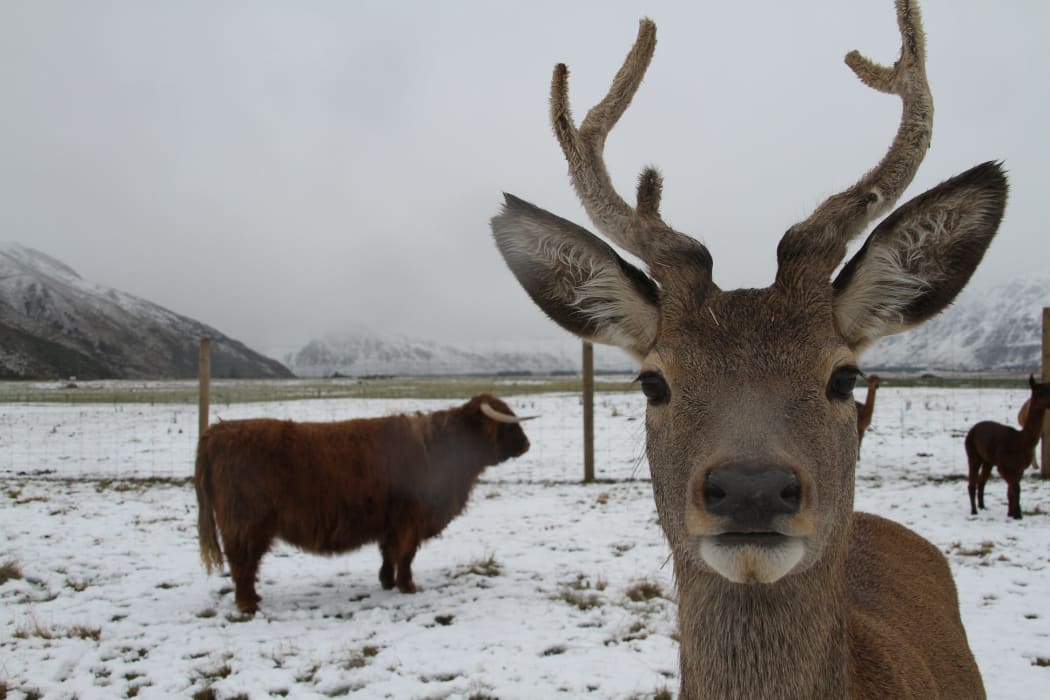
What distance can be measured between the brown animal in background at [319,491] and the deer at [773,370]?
4534 millimetres

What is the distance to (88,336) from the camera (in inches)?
6083

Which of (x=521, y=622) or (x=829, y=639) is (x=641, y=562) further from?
(x=829, y=639)

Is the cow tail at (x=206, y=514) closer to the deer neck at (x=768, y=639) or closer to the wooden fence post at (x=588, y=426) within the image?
the deer neck at (x=768, y=639)

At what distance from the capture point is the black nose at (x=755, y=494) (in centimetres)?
161

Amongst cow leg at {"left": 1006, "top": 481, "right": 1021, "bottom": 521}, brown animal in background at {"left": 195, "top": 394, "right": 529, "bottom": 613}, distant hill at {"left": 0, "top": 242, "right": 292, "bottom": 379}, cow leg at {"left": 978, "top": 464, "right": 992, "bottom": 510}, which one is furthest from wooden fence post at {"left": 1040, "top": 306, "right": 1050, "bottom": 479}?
distant hill at {"left": 0, "top": 242, "right": 292, "bottom": 379}

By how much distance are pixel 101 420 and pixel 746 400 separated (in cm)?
2221

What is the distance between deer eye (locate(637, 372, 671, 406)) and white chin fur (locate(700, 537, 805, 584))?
1.89ft

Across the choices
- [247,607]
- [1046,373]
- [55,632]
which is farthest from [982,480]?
[55,632]

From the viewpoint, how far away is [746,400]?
1.87 m

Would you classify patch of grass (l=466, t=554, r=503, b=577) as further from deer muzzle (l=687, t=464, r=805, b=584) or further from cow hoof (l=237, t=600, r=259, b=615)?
deer muzzle (l=687, t=464, r=805, b=584)

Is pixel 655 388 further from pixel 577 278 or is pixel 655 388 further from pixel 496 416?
pixel 496 416

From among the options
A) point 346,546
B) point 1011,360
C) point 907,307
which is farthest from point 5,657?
point 1011,360

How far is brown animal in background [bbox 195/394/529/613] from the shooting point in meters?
6.15

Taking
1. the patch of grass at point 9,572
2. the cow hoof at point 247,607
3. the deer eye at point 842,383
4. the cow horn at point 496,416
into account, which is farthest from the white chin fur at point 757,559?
the patch of grass at point 9,572
